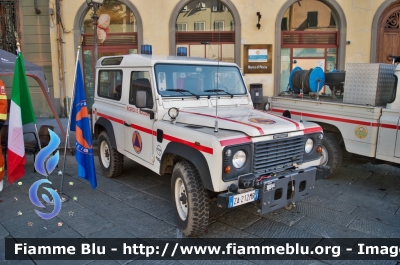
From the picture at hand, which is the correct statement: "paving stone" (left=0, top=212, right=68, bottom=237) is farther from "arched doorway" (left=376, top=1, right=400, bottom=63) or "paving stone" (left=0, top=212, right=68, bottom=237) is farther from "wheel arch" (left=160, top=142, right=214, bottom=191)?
"arched doorway" (left=376, top=1, right=400, bottom=63)

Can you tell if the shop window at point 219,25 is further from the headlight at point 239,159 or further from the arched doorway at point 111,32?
the headlight at point 239,159

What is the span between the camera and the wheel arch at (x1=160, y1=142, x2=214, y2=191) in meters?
3.71

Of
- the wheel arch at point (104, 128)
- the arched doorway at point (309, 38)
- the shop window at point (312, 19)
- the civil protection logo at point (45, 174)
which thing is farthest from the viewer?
the shop window at point (312, 19)

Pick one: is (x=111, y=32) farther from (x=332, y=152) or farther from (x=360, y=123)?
(x=360, y=123)

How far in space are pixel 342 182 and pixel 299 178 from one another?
8.62 ft

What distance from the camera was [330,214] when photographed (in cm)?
480

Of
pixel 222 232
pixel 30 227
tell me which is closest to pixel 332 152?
pixel 222 232

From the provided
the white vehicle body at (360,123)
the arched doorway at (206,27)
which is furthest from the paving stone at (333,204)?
the arched doorway at (206,27)

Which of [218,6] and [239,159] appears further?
[218,6]

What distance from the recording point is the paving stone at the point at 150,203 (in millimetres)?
4922

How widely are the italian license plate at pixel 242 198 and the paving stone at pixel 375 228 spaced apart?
1583mm

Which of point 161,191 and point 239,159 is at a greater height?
point 239,159

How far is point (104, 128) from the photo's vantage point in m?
6.55

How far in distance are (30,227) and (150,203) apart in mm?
1585
